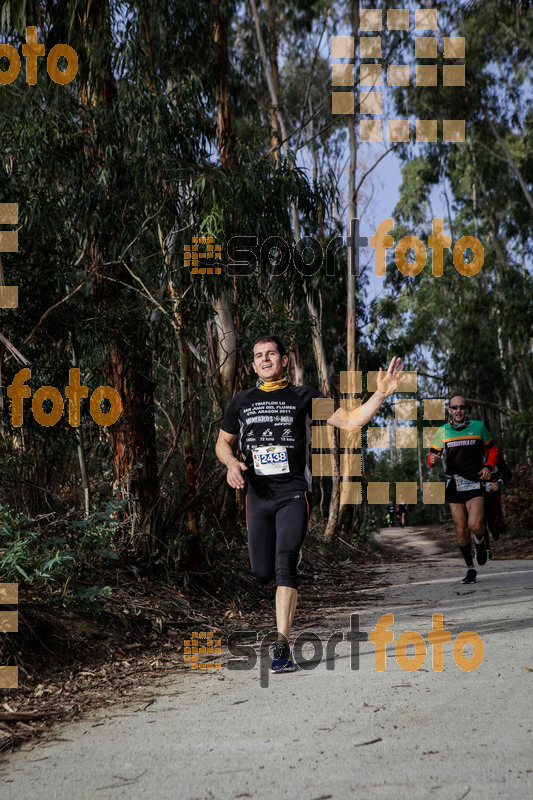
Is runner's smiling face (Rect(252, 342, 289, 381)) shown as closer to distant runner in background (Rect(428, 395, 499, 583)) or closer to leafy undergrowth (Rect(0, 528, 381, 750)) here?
leafy undergrowth (Rect(0, 528, 381, 750))

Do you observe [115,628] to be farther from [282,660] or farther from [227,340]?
[227,340]

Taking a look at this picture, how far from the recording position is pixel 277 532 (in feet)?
16.3

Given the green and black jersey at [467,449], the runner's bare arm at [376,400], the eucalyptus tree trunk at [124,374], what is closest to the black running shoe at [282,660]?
the runner's bare arm at [376,400]

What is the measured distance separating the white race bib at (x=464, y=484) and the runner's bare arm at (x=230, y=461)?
12.9ft

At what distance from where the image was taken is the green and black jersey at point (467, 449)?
8.47 meters

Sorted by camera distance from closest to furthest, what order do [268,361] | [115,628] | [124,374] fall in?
[268,361] → [115,628] → [124,374]

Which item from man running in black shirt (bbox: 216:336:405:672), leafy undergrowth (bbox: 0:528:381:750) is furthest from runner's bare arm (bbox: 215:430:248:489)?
leafy undergrowth (bbox: 0:528:381:750)

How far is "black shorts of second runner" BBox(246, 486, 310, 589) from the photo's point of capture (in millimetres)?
4859

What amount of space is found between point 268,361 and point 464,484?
13.7ft

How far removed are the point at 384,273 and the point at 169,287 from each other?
1809 centimetres

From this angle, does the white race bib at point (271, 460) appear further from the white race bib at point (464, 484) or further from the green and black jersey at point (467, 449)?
the white race bib at point (464, 484)

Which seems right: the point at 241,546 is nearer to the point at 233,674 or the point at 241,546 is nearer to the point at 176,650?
the point at 176,650

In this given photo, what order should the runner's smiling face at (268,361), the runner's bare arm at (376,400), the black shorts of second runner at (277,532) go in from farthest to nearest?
the runner's smiling face at (268,361) → the black shorts of second runner at (277,532) → the runner's bare arm at (376,400)

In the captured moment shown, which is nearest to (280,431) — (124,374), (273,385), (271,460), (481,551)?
(271,460)
